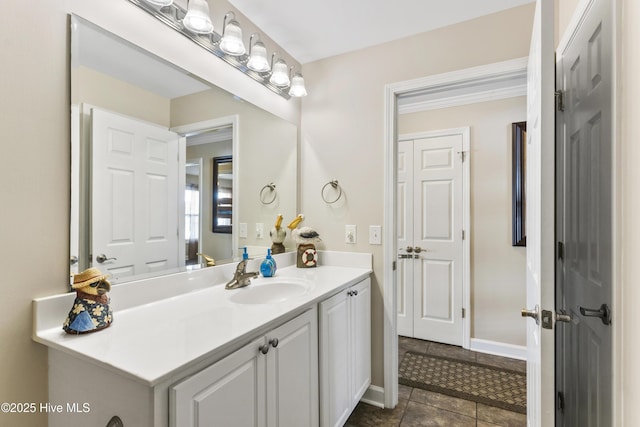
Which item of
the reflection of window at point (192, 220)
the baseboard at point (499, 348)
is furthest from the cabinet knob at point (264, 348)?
the baseboard at point (499, 348)

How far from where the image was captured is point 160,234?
1.37 metres

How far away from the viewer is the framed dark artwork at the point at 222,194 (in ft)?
5.46

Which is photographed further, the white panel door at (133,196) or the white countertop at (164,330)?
the white panel door at (133,196)

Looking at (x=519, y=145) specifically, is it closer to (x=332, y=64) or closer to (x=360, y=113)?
(x=360, y=113)

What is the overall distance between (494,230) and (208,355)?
8.69 ft

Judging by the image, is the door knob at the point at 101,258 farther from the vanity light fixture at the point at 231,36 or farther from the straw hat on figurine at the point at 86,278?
the vanity light fixture at the point at 231,36

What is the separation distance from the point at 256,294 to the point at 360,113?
A: 1.36 metres

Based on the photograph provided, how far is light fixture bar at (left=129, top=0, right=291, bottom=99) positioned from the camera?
1291 mm

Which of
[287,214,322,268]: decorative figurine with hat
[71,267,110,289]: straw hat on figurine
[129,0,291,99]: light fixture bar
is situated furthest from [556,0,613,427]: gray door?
[129,0,291,99]: light fixture bar

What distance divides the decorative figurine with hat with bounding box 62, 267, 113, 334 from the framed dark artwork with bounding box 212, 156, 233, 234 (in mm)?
691

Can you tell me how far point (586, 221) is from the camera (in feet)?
3.86

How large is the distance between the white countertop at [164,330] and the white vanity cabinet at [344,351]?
0.19 m

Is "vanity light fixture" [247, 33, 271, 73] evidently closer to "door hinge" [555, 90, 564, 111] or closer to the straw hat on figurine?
the straw hat on figurine

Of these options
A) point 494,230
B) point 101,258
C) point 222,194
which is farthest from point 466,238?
point 101,258
